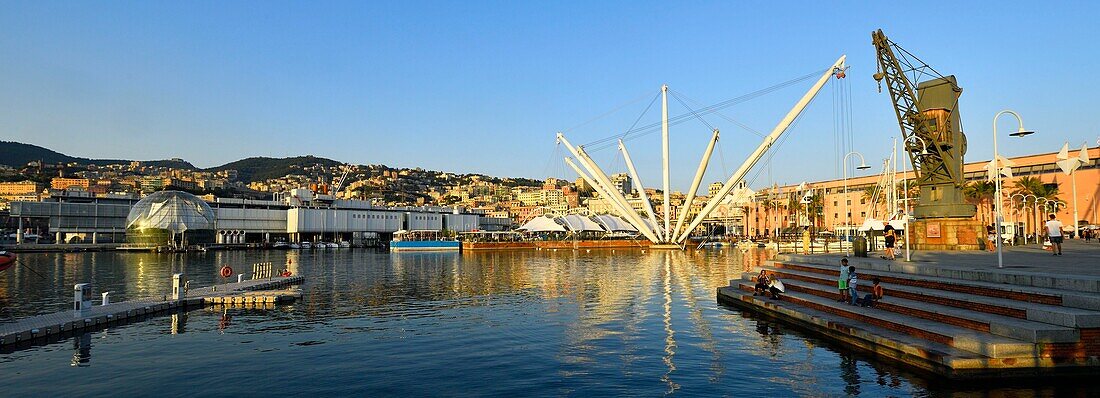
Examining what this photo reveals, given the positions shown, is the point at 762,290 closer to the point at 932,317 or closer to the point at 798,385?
the point at 932,317

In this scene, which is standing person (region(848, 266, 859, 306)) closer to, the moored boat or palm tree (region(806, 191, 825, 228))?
the moored boat

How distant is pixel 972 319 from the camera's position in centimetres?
1391

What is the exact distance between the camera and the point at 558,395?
1223 cm

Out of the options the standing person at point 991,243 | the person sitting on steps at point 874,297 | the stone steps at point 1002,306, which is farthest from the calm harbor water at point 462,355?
the standing person at point 991,243

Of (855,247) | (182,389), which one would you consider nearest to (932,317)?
(855,247)

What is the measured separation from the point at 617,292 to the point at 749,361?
1711 centimetres

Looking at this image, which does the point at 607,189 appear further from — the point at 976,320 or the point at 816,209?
the point at 976,320

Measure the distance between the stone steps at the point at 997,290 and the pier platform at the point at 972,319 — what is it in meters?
0.02

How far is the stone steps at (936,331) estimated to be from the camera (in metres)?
12.1

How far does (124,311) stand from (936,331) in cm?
2454

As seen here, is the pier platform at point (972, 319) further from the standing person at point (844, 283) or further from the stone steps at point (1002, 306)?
the standing person at point (844, 283)

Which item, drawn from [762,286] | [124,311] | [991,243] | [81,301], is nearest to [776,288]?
[762,286]

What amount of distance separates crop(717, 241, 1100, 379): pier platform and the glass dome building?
11644 cm

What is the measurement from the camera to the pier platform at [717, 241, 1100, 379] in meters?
12.1
